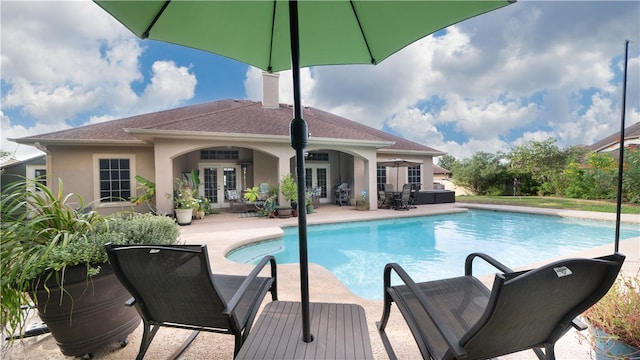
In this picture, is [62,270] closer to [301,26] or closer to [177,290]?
[177,290]

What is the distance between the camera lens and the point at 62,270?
1.84 meters

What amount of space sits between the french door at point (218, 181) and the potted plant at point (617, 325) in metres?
12.8

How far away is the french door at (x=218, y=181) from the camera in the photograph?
12.6 m

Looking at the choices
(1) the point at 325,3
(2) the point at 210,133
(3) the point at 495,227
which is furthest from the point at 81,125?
(3) the point at 495,227

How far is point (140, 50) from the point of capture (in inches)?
441

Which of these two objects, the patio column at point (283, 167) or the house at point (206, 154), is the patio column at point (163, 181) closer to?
the house at point (206, 154)

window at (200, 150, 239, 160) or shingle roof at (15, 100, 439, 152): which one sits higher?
shingle roof at (15, 100, 439, 152)

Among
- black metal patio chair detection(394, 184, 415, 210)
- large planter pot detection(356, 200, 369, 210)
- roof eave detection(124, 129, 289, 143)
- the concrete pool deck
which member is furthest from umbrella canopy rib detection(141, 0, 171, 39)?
black metal patio chair detection(394, 184, 415, 210)

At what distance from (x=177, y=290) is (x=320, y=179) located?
13.1 metres

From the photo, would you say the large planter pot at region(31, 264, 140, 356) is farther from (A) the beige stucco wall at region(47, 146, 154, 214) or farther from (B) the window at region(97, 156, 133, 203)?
(B) the window at region(97, 156, 133, 203)

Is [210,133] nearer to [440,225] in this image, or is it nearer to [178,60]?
[178,60]

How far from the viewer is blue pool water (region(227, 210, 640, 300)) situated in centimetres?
578

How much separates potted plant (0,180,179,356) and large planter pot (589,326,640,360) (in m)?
3.67

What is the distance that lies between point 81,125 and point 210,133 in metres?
6.70
